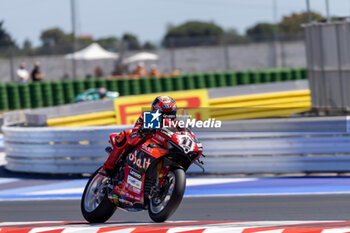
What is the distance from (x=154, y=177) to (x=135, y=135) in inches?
20.5

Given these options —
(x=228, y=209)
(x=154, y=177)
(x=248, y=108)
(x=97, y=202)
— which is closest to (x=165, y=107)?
(x=154, y=177)

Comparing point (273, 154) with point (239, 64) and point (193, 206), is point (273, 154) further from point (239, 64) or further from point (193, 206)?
point (239, 64)

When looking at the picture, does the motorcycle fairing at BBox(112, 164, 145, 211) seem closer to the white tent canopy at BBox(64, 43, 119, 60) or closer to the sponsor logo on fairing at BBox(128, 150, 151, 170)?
the sponsor logo on fairing at BBox(128, 150, 151, 170)

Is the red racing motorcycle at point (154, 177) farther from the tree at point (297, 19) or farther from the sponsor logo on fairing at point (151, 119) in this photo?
the tree at point (297, 19)

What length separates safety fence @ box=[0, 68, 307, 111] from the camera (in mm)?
27570

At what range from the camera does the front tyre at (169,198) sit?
7238mm

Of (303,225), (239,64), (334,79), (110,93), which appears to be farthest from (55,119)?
(239,64)

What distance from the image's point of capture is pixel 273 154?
464 inches

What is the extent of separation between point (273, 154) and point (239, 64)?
29425mm

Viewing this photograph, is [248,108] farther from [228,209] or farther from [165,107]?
[165,107]

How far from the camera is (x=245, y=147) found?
11.9m

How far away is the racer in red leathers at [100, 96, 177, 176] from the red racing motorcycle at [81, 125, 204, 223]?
7 centimetres

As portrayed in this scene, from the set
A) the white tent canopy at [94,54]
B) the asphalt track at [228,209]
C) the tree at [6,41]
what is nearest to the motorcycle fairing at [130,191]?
the asphalt track at [228,209]

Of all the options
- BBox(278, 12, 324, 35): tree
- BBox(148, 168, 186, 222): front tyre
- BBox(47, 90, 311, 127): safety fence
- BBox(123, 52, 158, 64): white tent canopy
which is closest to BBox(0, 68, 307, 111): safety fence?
BBox(278, 12, 324, 35): tree
